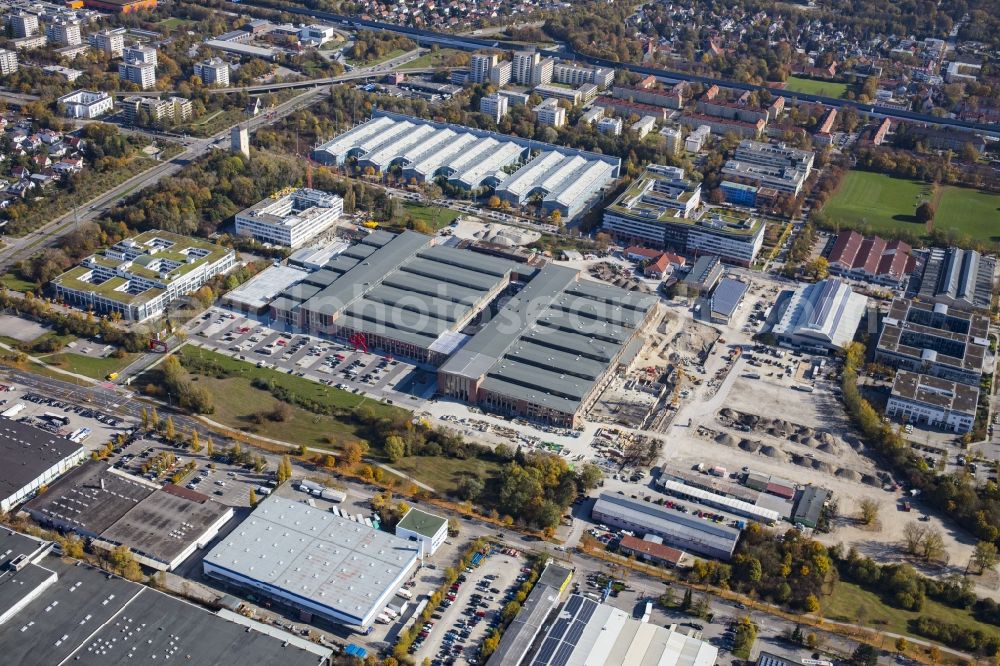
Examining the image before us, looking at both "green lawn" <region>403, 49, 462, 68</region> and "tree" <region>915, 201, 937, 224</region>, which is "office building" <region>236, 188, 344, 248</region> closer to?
"green lawn" <region>403, 49, 462, 68</region>

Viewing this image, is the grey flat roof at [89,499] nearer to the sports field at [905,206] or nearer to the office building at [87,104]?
the office building at [87,104]

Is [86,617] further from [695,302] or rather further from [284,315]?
[695,302]

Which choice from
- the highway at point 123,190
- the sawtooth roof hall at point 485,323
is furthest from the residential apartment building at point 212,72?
the sawtooth roof hall at point 485,323

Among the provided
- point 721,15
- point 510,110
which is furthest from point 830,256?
point 721,15

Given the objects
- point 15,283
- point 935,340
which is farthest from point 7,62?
point 935,340

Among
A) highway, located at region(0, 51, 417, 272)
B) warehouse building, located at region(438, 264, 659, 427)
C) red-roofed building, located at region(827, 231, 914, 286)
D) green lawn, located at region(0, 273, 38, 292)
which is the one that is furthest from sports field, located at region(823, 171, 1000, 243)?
green lawn, located at region(0, 273, 38, 292)

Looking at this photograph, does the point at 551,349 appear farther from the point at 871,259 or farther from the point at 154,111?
the point at 154,111

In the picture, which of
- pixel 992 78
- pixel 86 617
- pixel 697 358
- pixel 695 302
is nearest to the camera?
pixel 86 617

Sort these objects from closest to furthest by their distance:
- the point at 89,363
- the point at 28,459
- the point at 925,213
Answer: the point at 28,459 → the point at 89,363 → the point at 925,213
